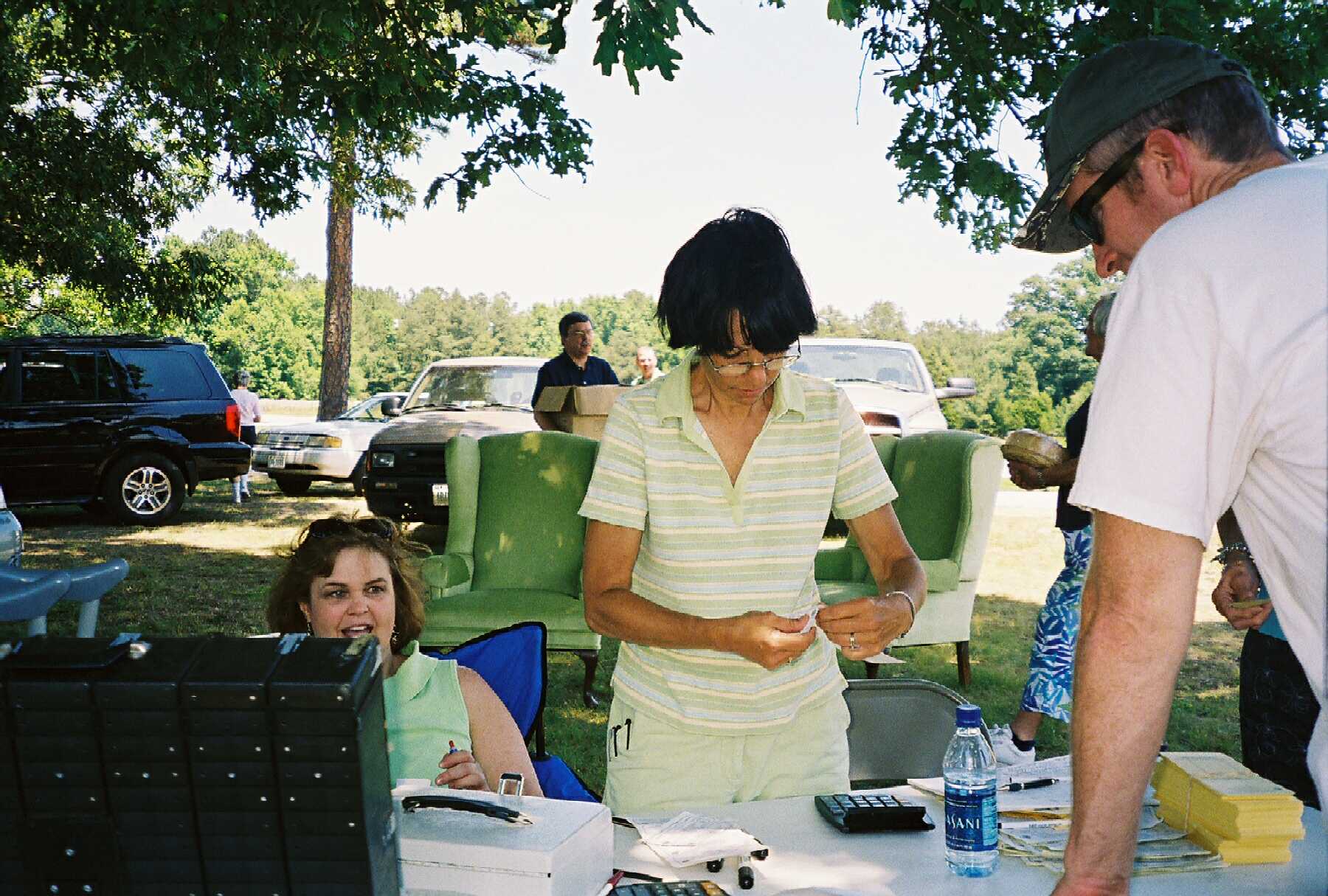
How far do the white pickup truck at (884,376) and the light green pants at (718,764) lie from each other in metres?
9.09

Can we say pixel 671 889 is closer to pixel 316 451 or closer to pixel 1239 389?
pixel 1239 389

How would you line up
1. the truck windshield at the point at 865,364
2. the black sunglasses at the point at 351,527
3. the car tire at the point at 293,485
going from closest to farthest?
1. the black sunglasses at the point at 351,527
2. the truck windshield at the point at 865,364
3. the car tire at the point at 293,485

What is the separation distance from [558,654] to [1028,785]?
216 inches

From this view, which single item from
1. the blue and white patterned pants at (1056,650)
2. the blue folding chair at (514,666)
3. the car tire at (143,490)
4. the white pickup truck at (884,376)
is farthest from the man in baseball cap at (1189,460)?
the car tire at (143,490)

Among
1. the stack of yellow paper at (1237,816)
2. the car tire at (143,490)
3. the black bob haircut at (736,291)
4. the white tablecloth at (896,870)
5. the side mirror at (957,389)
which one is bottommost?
the car tire at (143,490)

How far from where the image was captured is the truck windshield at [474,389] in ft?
40.5

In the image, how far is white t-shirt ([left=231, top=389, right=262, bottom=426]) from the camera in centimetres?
1602

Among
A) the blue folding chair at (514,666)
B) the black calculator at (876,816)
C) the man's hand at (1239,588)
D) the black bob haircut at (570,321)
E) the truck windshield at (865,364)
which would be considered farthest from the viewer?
the truck windshield at (865,364)

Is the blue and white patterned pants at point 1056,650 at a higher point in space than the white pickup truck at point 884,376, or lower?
lower

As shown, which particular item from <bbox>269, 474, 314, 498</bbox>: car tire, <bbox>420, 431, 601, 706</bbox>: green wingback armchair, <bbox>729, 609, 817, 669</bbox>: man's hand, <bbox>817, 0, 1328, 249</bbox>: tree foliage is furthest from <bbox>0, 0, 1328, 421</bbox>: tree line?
<bbox>269, 474, 314, 498</bbox>: car tire

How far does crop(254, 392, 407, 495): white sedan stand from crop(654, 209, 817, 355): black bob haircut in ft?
45.4

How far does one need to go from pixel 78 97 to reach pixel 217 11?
9290 millimetres

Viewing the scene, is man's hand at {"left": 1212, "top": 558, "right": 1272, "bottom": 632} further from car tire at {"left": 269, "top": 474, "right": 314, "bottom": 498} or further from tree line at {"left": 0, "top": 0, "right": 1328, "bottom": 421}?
car tire at {"left": 269, "top": 474, "right": 314, "bottom": 498}

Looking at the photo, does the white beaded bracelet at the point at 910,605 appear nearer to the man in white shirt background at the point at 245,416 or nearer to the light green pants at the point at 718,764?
the light green pants at the point at 718,764
